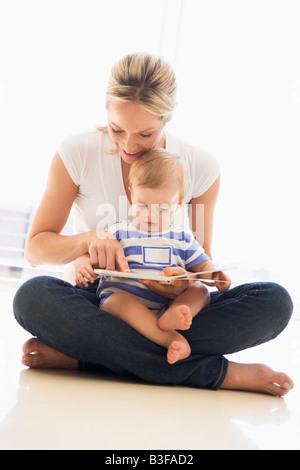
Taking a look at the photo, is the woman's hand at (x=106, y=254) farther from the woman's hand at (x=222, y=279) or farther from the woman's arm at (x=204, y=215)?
the woman's arm at (x=204, y=215)

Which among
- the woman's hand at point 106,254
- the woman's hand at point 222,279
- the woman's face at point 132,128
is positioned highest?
Result: the woman's face at point 132,128

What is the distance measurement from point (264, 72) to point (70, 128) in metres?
1.37

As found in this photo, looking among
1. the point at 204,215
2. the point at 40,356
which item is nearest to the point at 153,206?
the point at 204,215

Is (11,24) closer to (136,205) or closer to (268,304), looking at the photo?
(136,205)

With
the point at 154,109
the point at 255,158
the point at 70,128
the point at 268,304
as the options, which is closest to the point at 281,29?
the point at 255,158

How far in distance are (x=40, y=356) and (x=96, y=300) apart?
225 mm

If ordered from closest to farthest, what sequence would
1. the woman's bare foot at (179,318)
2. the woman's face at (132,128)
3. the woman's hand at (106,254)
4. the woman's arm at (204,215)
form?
the woman's bare foot at (179,318) → the woman's hand at (106,254) → the woman's face at (132,128) → the woman's arm at (204,215)

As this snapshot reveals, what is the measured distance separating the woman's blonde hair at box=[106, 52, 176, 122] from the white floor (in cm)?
77

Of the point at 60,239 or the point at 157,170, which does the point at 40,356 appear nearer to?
the point at 60,239

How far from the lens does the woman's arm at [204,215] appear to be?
1.79 m

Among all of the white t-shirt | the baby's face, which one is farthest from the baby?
the white t-shirt

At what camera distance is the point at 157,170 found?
4.89 feet

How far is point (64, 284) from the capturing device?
1421mm

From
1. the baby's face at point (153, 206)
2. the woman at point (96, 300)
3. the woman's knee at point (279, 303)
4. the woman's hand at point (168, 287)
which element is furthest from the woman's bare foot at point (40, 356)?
the woman's knee at point (279, 303)
